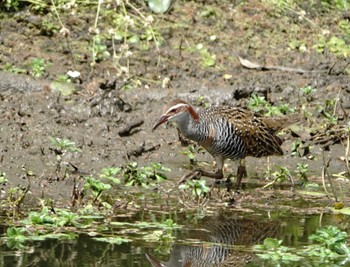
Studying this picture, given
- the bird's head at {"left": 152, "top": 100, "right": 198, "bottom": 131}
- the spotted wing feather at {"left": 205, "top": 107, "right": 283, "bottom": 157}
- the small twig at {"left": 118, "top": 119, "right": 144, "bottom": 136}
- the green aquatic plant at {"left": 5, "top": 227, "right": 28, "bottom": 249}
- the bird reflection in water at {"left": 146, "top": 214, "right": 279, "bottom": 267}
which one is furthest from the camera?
the small twig at {"left": 118, "top": 119, "right": 144, "bottom": 136}

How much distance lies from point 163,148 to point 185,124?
1.29 meters

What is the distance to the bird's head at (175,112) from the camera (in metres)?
10.9

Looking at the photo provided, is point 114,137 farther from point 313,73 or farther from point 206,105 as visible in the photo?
point 313,73

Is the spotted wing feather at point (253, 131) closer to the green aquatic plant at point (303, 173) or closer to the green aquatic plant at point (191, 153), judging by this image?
the green aquatic plant at point (303, 173)

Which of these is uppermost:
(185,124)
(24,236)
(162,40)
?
(162,40)

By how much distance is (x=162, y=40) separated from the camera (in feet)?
48.8

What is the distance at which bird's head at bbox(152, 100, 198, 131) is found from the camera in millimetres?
10852

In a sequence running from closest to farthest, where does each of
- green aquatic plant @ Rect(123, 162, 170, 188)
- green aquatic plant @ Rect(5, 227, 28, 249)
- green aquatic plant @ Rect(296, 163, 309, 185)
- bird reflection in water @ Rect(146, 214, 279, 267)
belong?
bird reflection in water @ Rect(146, 214, 279, 267) < green aquatic plant @ Rect(5, 227, 28, 249) < green aquatic plant @ Rect(123, 162, 170, 188) < green aquatic plant @ Rect(296, 163, 309, 185)

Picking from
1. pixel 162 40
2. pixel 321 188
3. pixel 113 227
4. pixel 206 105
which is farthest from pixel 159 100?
pixel 113 227

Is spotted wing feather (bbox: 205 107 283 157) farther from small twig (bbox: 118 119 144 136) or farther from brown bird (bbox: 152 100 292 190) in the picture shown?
small twig (bbox: 118 119 144 136)

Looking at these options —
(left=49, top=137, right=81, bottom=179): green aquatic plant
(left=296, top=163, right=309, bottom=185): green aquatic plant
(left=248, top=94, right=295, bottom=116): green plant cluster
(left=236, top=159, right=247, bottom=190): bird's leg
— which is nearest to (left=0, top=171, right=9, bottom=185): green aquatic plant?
(left=49, top=137, right=81, bottom=179): green aquatic plant

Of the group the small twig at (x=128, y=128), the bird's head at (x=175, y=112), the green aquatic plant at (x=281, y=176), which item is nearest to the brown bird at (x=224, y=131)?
the bird's head at (x=175, y=112)

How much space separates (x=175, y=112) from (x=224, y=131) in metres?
0.54

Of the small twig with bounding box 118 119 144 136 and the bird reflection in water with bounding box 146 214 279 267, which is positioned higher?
the small twig with bounding box 118 119 144 136
